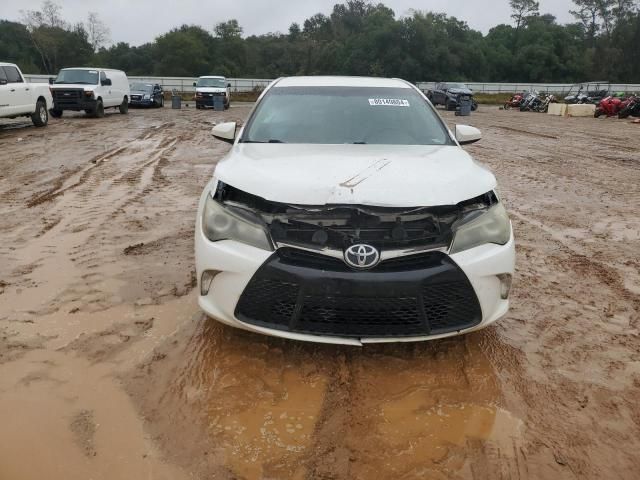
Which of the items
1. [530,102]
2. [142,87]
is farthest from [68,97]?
[530,102]

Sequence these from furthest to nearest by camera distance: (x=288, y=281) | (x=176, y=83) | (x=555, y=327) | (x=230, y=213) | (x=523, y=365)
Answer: (x=176, y=83) < (x=555, y=327) < (x=523, y=365) < (x=230, y=213) < (x=288, y=281)

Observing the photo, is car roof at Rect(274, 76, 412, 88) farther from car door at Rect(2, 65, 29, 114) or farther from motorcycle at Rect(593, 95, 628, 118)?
motorcycle at Rect(593, 95, 628, 118)

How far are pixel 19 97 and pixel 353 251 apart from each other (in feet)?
48.8

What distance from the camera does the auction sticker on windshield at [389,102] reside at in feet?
14.3

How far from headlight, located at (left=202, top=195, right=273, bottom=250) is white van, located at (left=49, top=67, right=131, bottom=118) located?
18.7m

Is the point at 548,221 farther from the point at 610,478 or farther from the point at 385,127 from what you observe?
the point at 610,478

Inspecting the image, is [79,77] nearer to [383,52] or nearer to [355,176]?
[355,176]

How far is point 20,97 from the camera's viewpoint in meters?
14.5

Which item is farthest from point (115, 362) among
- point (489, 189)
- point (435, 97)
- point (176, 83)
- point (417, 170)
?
point (176, 83)

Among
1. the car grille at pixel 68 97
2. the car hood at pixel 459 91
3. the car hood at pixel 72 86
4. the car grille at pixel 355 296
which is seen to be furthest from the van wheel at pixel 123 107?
the car grille at pixel 355 296

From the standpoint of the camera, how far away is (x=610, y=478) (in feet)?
7.22

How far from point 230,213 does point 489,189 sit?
1.40m

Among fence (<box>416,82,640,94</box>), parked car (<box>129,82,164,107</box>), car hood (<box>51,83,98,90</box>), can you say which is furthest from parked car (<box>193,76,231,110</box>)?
fence (<box>416,82,640,94</box>)

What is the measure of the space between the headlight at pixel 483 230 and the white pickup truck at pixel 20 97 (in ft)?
46.8
